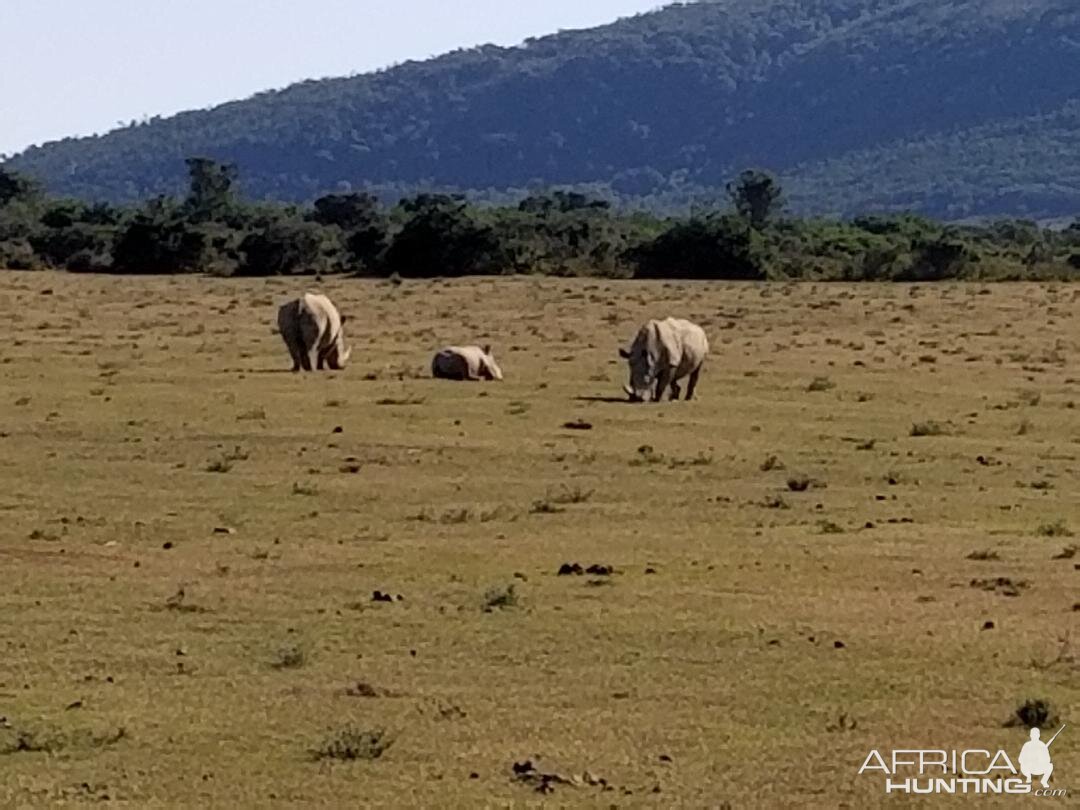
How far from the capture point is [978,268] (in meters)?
60.1

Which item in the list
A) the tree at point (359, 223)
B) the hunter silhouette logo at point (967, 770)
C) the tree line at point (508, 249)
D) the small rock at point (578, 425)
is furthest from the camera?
the tree at point (359, 223)

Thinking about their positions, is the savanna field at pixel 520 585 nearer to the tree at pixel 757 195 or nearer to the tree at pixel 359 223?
the tree at pixel 359 223

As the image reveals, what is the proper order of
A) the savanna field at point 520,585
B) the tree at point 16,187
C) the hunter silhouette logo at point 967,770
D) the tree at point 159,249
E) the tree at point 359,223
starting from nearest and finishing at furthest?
the hunter silhouette logo at point 967,770 → the savanna field at point 520,585 → the tree at point 359,223 → the tree at point 159,249 → the tree at point 16,187

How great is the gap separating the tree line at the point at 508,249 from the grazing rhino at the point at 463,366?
29.1m

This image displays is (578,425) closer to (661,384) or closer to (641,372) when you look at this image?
(641,372)

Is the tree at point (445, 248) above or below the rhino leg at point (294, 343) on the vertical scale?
below

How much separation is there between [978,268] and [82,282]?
2346cm

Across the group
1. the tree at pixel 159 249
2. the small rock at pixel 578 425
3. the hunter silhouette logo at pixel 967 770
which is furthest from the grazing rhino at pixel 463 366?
the tree at pixel 159 249

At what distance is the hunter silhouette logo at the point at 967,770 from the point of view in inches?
355

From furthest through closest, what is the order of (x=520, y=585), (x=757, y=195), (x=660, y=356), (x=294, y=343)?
(x=757, y=195)
(x=294, y=343)
(x=660, y=356)
(x=520, y=585)

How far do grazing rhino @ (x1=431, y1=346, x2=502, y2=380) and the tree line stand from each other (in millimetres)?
29140

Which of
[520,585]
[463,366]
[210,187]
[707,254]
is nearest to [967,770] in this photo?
[520,585]

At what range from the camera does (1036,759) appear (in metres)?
9.34

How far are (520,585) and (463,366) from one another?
53.4 ft
